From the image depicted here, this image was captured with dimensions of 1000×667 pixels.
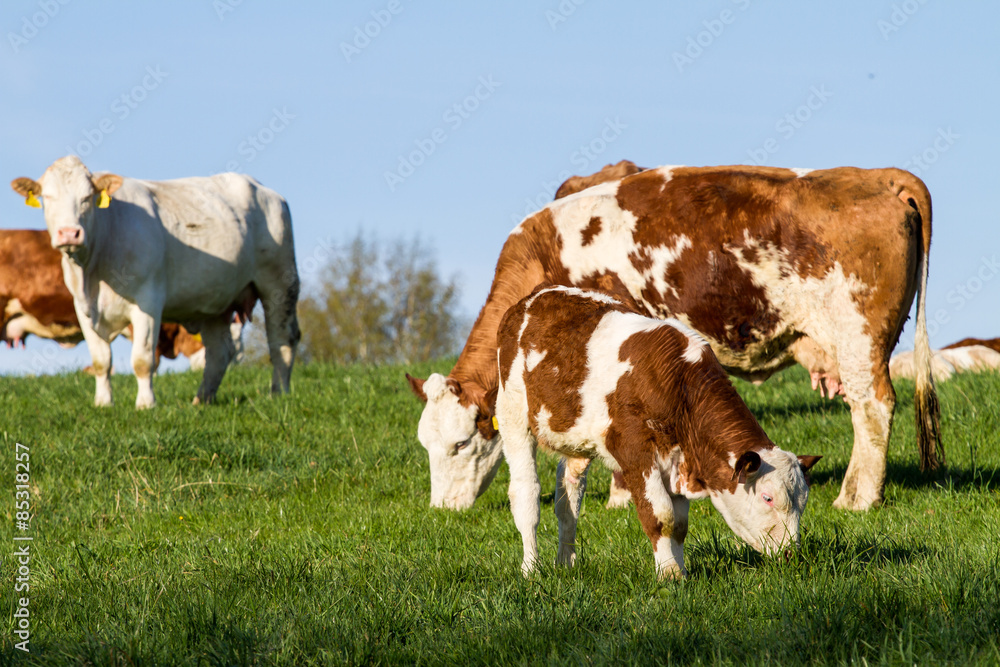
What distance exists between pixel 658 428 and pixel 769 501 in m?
0.60

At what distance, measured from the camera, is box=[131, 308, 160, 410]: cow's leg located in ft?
38.0

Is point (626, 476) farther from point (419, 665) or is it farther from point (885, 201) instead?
point (885, 201)

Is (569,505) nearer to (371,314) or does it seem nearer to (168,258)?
(168,258)

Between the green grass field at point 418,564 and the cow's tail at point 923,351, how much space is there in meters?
0.32

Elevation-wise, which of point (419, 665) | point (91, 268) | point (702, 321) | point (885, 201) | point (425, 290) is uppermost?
point (425, 290)

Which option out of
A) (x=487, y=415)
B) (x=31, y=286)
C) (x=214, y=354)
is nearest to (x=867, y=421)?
(x=487, y=415)

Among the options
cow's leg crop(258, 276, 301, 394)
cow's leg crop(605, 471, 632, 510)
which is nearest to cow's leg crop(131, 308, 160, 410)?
cow's leg crop(258, 276, 301, 394)

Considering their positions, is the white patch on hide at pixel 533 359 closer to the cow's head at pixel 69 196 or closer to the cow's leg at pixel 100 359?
the cow's head at pixel 69 196

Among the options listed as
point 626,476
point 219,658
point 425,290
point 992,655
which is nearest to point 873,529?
point 626,476

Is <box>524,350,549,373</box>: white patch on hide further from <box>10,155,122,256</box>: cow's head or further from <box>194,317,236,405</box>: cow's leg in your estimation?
<box>194,317,236,405</box>: cow's leg

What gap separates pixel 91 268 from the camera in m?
11.8

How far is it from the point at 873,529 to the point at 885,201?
2504 millimetres

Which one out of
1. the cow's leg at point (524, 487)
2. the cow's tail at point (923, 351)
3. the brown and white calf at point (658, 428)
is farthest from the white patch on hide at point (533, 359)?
the cow's tail at point (923, 351)

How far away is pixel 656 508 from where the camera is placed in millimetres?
4152
